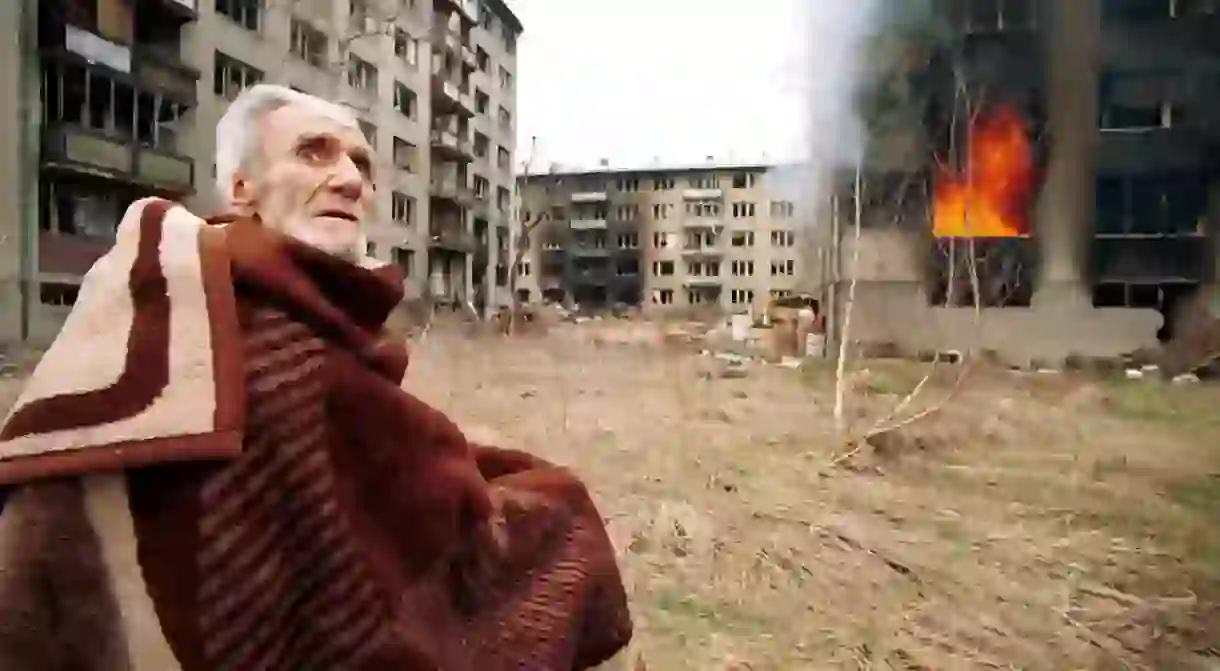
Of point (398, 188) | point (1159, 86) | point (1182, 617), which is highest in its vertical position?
point (1159, 86)

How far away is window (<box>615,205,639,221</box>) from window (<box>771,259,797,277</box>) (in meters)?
0.35

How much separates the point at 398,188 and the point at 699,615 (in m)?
0.96

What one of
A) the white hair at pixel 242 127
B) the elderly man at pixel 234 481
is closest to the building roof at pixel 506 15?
the white hair at pixel 242 127

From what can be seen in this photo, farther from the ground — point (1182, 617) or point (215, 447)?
point (215, 447)

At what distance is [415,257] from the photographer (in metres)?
1.62

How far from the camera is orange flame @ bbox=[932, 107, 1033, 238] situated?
185 cm

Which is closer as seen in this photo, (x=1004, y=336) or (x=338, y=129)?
(x=338, y=129)

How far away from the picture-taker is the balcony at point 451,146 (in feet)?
5.75

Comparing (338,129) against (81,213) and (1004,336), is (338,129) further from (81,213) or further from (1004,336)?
(1004,336)

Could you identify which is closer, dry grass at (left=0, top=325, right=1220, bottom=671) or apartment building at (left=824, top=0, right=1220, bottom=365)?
dry grass at (left=0, top=325, right=1220, bottom=671)

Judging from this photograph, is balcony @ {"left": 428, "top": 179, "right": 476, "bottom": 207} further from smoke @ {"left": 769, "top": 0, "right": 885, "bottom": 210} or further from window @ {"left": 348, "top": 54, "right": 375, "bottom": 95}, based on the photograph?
smoke @ {"left": 769, "top": 0, "right": 885, "bottom": 210}

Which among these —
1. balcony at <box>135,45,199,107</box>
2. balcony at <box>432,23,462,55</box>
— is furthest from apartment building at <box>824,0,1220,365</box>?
balcony at <box>135,45,199,107</box>

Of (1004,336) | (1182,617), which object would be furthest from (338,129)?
(1004,336)

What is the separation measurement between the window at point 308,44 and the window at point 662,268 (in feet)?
2.66
